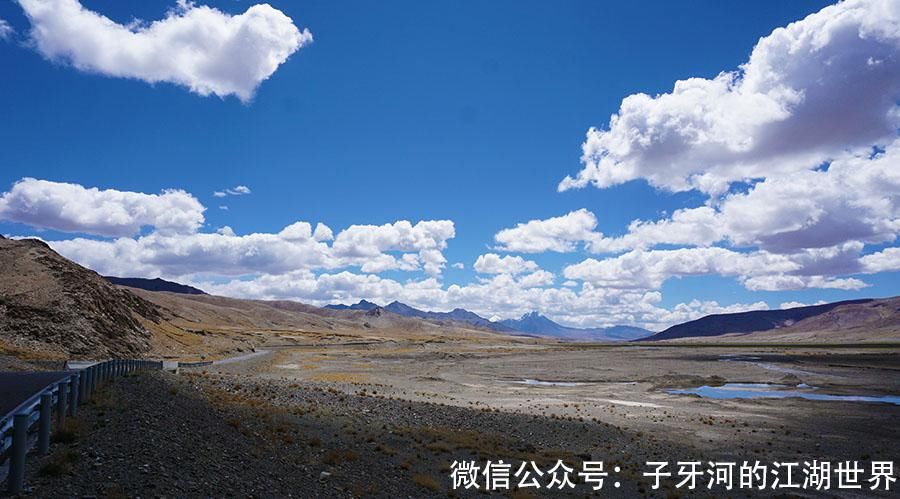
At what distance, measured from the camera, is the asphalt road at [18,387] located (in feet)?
56.6

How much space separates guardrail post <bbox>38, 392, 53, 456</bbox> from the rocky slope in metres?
50.0

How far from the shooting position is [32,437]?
12.4m

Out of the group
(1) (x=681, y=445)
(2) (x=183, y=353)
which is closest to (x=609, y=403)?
(1) (x=681, y=445)

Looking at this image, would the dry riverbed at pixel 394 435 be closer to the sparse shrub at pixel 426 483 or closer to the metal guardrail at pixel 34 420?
the sparse shrub at pixel 426 483

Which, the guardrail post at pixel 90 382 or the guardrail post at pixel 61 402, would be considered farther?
the guardrail post at pixel 90 382

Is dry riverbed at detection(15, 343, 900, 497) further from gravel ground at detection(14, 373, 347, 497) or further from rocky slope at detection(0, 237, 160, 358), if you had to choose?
rocky slope at detection(0, 237, 160, 358)

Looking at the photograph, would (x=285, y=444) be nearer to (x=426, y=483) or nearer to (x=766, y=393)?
(x=426, y=483)

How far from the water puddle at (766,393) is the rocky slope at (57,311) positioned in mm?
63498

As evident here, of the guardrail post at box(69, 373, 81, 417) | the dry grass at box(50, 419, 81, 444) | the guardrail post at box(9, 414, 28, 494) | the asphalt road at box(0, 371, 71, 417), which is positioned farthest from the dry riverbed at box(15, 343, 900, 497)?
the asphalt road at box(0, 371, 71, 417)

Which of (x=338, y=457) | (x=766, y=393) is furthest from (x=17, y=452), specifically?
(x=766, y=393)

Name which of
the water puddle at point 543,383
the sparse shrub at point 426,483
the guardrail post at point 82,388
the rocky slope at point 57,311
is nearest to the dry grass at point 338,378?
the water puddle at point 543,383

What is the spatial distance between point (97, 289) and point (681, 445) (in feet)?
267

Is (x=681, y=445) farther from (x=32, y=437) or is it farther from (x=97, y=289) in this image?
(x=97, y=289)

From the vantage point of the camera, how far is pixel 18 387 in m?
21.1
